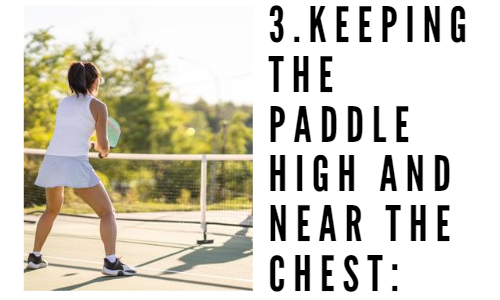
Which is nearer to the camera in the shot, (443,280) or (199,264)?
(443,280)

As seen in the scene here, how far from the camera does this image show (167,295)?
496cm

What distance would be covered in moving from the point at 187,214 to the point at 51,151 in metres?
7.67

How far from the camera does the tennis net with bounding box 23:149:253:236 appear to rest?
37.7 feet

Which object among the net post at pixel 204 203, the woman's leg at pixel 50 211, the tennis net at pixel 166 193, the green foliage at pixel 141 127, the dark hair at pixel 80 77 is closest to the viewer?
the dark hair at pixel 80 77

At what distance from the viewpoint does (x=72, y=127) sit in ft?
19.6

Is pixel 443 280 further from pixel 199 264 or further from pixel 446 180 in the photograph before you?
pixel 199 264

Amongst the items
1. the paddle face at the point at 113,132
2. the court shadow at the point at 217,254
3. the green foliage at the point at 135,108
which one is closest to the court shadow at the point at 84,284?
the court shadow at the point at 217,254

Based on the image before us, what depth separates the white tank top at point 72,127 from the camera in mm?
5980

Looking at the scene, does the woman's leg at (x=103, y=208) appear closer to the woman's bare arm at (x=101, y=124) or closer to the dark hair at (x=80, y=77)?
the woman's bare arm at (x=101, y=124)

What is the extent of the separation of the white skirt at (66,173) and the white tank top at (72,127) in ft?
0.17

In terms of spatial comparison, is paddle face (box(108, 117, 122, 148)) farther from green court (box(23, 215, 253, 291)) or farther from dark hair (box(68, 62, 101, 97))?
green court (box(23, 215, 253, 291))

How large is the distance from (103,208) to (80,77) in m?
1.06

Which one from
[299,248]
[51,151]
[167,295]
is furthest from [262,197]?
[51,151]

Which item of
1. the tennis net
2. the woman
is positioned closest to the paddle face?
the woman
